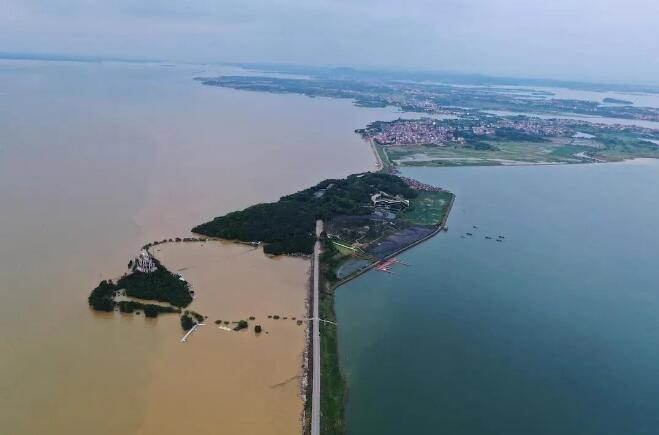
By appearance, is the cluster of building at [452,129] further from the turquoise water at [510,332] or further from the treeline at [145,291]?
the treeline at [145,291]

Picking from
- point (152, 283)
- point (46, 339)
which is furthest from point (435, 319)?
point (46, 339)

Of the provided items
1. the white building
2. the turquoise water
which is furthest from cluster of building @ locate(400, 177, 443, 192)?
the white building

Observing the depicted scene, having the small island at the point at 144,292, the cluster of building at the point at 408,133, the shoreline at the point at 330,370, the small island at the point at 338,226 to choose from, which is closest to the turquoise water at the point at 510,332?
the shoreline at the point at 330,370

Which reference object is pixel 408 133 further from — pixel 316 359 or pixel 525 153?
pixel 316 359

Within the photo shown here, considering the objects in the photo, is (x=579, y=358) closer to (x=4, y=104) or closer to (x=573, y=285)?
(x=573, y=285)

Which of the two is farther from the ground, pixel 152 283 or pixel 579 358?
pixel 152 283

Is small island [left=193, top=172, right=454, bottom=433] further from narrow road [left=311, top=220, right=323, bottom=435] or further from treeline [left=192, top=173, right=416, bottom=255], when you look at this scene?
narrow road [left=311, top=220, right=323, bottom=435]
